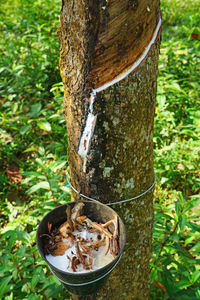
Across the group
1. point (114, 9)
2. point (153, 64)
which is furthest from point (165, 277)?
point (114, 9)

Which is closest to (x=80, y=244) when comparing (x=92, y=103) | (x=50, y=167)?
(x=92, y=103)

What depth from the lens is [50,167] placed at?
2.10 metres

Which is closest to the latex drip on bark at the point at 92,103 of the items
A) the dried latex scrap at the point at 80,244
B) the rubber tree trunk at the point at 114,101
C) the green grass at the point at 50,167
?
the rubber tree trunk at the point at 114,101

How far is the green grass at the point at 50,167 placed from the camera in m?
1.68

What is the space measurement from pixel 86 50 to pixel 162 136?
2.17 meters

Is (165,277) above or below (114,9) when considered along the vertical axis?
below

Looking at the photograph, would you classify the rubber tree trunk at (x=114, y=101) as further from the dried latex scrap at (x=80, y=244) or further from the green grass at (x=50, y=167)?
the green grass at (x=50, y=167)

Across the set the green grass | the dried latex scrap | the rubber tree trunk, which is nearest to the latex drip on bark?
the rubber tree trunk

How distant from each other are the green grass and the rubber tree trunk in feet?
1.48

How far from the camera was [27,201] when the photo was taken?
2.88 metres

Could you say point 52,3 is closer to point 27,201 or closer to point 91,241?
point 27,201

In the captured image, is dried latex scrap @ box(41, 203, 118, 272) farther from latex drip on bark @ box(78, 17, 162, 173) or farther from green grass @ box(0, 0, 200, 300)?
green grass @ box(0, 0, 200, 300)

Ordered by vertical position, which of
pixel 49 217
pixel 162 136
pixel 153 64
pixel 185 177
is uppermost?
pixel 153 64

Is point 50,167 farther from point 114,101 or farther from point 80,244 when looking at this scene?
point 114,101
